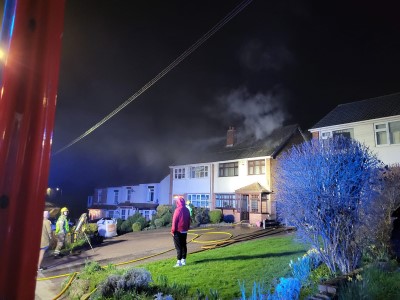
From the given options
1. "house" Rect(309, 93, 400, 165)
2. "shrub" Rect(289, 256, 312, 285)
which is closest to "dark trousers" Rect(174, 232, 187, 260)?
"shrub" Rect(289, 256, 312, 285)

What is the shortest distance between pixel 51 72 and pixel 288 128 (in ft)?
97.7

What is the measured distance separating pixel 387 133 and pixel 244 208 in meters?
13.0

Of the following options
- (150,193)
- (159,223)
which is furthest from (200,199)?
(150,193)

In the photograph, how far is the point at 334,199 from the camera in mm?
5941

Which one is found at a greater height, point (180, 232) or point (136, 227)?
point (180, 232)

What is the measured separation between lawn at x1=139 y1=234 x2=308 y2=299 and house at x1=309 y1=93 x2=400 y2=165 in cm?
1306

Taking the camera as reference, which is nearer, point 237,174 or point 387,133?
point 387,133

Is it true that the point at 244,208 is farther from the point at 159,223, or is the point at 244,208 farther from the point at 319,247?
the point at 319,247

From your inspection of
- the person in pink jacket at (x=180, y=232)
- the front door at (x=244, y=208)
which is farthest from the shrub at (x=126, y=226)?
the person in pink jacket at (x=180, y=232)

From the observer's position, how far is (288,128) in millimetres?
29531

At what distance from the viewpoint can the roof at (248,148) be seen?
27.5m

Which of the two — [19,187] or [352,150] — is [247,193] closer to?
[352,150]

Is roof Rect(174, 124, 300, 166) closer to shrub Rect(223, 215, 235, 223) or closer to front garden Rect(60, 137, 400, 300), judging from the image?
shrub Rect(223, 215, 235, 223)

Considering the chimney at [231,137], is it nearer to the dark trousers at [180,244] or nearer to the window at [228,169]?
the window at [228,169]
